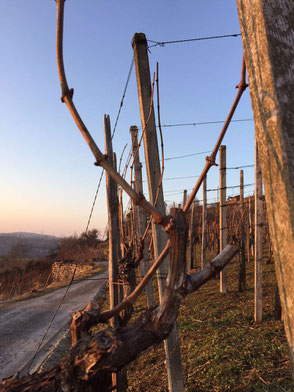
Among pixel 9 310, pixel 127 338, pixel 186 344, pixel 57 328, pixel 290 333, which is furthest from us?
pixel 9 310

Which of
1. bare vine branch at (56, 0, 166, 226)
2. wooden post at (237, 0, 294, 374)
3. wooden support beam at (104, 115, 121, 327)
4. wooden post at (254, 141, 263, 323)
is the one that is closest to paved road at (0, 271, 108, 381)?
wooden support beam at (104, 115, 121, 327)

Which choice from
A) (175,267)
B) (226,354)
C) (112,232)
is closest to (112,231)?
(112,232)

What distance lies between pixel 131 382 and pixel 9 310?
8832mm

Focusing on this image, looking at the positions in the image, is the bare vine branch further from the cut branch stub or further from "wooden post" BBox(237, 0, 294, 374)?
"wooden post" BBox(237, 0, 294, 374)

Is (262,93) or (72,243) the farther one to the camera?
(72,243)

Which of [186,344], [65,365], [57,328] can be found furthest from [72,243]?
[65,365]

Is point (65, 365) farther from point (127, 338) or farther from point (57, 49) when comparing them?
point (57, 49)

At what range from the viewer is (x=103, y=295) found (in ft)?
39.1

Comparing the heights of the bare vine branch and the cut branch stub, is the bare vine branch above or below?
above

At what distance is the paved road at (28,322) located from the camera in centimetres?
623

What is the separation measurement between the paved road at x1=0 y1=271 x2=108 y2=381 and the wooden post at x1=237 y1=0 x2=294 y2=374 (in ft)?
11.0

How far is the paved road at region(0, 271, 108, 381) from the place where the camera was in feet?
20.4

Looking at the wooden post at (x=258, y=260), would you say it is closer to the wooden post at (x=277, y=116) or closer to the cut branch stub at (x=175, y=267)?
the wooden post at (x=277, y=116)

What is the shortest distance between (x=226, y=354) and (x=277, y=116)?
142 inches
